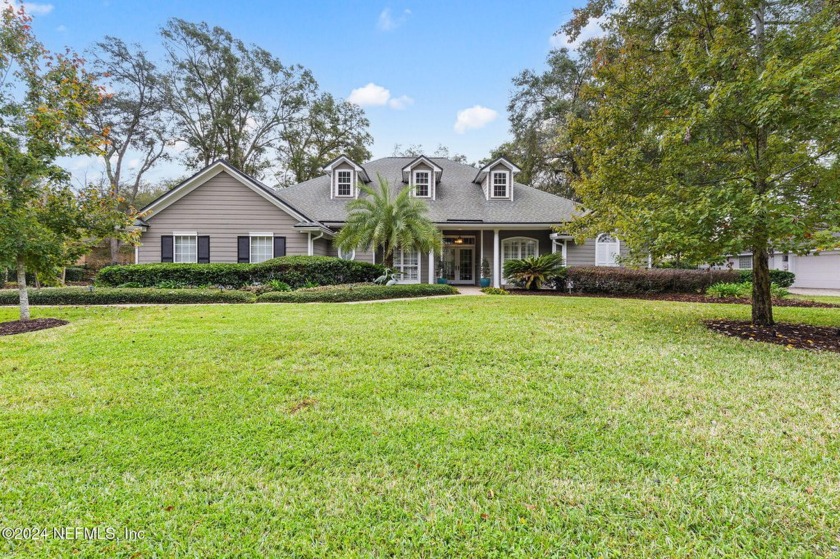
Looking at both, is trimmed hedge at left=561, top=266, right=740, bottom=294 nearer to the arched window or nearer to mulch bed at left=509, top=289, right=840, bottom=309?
mulch bed at left=509, top=289, right=840, bottom=309

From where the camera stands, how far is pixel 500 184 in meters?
16.9

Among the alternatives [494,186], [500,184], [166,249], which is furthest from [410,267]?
[166,249]

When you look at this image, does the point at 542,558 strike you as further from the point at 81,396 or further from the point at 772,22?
the point at 772,22

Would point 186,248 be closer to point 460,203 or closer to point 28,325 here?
→ point 28,325

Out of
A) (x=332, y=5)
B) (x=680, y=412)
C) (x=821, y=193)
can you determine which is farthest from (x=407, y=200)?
(x=680, y=412)

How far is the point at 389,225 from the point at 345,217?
3.62 m

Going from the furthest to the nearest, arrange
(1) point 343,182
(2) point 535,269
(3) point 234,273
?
(1) point 343,182 → (2) point 535,269 → (3) point 234,273

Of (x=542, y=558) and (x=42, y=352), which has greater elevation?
(x=42, y=352)

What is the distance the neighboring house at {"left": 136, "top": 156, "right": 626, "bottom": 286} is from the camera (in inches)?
539

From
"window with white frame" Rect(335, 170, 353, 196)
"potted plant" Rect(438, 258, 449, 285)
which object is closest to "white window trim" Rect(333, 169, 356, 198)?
"window with white frame" Rect(335, 170, 353, 196)

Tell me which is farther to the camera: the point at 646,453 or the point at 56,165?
the point at 56,165

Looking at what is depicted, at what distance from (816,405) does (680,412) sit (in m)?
1.28

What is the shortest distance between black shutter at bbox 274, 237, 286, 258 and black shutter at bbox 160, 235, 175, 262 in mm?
3785

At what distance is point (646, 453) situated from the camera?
246 centimetres
